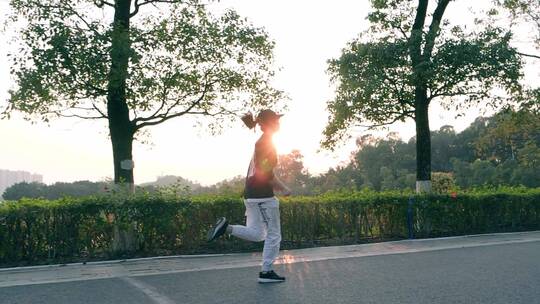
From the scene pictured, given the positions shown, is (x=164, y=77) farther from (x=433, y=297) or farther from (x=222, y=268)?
(x=433, y=297)

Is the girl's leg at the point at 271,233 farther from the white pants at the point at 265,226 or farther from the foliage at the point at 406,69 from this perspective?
the foliage at the point at 406,69

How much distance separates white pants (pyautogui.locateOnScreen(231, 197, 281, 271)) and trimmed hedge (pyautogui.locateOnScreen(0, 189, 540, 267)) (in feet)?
10.1

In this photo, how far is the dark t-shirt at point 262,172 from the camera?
20.4ft

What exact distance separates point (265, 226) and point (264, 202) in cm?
33

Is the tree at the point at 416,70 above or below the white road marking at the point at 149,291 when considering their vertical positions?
above

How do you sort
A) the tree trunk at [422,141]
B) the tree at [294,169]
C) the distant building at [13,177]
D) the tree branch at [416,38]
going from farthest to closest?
the distant building at [13,177], the tree at [294,169], the tree trunk at [422,141], the tree branch at [416,38]

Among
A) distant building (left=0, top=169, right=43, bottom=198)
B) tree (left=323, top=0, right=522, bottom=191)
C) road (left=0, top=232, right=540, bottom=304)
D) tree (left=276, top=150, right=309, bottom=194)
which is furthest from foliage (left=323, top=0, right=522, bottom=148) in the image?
distant building (left=0, top=169, right=43, bottom=198)

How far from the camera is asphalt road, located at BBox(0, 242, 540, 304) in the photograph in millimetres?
5398

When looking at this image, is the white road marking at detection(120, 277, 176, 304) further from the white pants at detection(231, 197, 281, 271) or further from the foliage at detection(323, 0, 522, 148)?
the foliage at detection(323, 0, 522, 148)

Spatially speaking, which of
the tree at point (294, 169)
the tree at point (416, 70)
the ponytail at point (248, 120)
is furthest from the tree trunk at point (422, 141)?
the tree at point (294, 169)

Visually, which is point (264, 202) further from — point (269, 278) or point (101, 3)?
point (101, 3)

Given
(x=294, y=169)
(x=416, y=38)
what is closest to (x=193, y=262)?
(x=416, y=38)

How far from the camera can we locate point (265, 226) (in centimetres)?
634

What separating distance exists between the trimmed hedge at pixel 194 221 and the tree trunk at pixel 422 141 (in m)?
1.49
